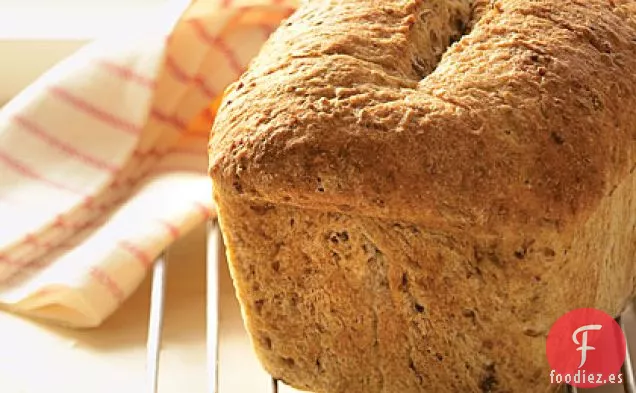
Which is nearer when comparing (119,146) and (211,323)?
(211,323)

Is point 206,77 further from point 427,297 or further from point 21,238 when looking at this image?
point 427,297

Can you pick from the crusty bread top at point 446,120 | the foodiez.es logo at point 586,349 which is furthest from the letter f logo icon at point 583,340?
the crusty bread top at point 446,120

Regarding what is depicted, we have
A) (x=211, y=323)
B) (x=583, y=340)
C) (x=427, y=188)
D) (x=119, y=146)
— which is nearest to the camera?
(x=427, y=188)

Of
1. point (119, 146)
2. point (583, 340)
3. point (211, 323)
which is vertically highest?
point (119, 146)

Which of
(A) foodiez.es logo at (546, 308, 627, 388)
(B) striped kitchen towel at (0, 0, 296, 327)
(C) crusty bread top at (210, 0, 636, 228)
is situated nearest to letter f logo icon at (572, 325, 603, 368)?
(A) foodiez.es logo at (546, 308, 627, 388)

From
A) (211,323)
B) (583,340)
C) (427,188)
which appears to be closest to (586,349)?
(583,340)

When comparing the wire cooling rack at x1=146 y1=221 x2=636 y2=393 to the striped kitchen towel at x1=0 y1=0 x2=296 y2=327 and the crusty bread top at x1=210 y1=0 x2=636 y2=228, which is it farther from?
the crusty bread top at x1=210 y1=0 x2=636 y2=228

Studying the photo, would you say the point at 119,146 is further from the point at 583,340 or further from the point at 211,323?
the point at 583,340

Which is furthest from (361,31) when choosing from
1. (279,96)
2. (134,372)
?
(134,372)
